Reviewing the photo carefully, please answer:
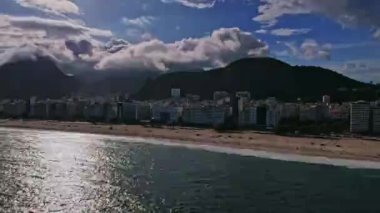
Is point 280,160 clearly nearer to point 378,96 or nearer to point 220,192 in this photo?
point 220,192

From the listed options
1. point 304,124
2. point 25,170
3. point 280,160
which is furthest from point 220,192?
point 304,124

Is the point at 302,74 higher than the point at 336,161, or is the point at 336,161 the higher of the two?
the point at 302,74

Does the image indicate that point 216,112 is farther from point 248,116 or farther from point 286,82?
point 286,82

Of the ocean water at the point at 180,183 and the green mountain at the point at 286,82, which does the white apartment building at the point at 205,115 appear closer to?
the green mountain at the point at 286,82

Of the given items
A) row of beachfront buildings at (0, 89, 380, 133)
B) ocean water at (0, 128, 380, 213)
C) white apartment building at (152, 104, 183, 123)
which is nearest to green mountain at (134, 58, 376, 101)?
row of beachfront buildings at (0, 89, 380, 133)

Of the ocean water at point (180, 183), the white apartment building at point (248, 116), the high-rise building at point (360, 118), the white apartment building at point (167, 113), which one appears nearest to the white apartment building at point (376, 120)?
the high-rise building at point (360, 118)

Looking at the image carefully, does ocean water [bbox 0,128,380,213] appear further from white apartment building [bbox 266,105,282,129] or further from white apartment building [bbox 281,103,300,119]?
white apartment building [bbox 281,103,300,119]
